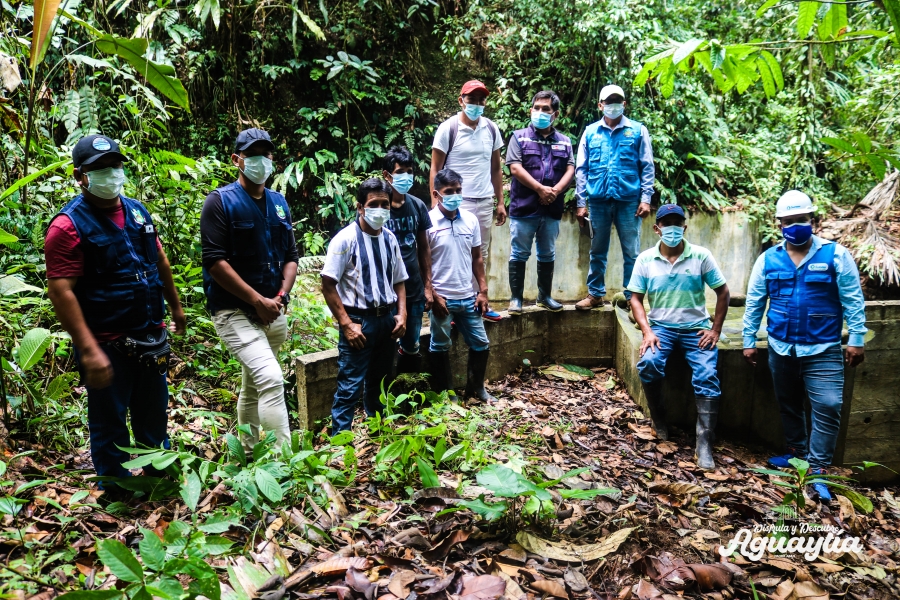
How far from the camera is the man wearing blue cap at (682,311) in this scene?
5.35 metres

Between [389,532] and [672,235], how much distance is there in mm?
3623

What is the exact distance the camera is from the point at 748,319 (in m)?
5.37

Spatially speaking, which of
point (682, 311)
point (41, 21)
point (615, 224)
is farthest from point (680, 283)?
point (41, 21)

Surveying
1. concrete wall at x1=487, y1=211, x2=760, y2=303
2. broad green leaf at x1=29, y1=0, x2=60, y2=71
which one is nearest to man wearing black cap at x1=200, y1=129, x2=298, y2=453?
broad green leaf at x1=29, y1=0, x2=60, y2=71

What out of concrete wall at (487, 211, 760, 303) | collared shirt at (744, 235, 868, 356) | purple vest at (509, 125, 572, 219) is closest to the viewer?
collared shirt at (744, 235, 868, 356)

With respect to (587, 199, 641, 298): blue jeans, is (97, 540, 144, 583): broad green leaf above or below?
below

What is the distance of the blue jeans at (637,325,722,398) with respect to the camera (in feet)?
17.6

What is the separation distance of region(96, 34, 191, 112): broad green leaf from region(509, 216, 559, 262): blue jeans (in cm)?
347

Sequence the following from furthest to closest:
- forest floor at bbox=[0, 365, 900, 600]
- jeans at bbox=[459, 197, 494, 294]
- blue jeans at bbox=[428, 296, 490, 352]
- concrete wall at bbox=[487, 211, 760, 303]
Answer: concrete wall at bbox=[487, 211, 760, 303], jeans at bbox=[459, 197, 494, 294], blue jeans at bbox=[428, 296, 490, 352], forest floor at bbox=[0, 365, 900, 600]

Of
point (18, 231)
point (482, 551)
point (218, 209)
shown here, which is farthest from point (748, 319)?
point (18, 231)

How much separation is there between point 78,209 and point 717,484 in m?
4.78

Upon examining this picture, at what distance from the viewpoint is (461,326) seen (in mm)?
5703

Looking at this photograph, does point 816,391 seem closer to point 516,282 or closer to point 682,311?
point 682,311

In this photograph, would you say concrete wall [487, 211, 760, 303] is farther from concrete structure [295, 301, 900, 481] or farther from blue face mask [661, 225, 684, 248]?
Answer: blue face mask [661, 225, 684, 248]
